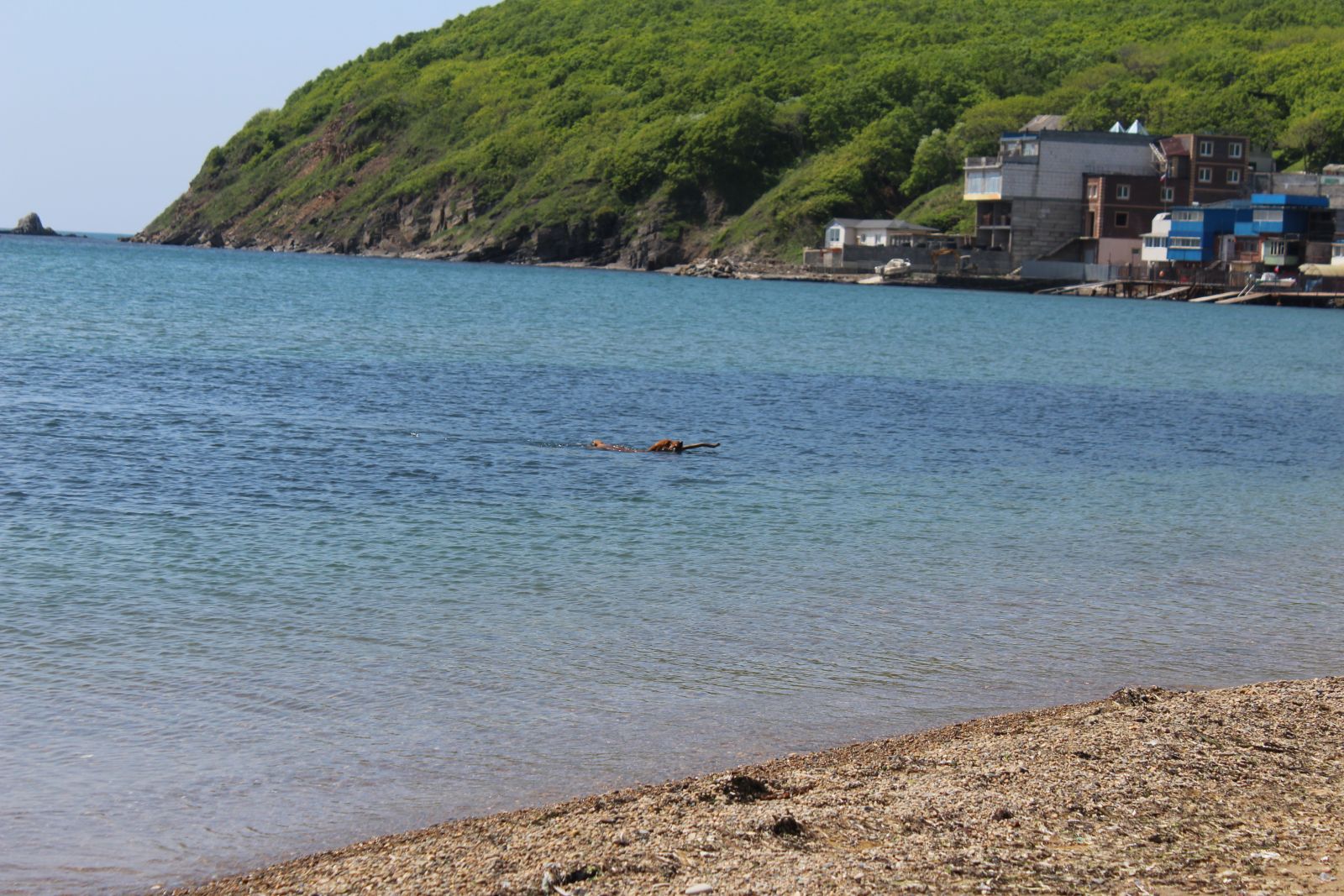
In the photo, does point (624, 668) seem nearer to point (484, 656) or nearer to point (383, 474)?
point (484, 656)

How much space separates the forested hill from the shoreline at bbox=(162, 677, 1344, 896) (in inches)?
5026

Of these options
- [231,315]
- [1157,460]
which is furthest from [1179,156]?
[1157,460]

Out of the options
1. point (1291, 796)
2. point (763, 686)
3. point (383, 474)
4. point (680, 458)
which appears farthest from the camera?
point (680, 458)

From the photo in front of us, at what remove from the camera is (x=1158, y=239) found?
113500 mm

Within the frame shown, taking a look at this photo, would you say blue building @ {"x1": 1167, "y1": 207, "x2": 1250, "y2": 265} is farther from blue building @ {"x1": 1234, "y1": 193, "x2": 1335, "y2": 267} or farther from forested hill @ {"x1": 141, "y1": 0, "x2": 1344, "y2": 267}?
forested hill @ {"x1": 141, "y1": 0, "x2": 1344, "y2": 267}

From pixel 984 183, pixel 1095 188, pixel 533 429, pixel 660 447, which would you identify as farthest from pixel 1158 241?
pixel 660 447

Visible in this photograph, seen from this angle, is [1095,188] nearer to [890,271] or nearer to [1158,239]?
[1158,239]

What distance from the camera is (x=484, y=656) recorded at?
12031 mm

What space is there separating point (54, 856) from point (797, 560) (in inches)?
391

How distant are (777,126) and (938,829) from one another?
15851cm

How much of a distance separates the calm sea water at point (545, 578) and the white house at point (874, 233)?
87723mm

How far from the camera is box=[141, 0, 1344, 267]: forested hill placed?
145250 mm

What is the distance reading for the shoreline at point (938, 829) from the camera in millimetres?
7020

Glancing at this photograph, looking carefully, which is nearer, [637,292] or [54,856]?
[54,856]
